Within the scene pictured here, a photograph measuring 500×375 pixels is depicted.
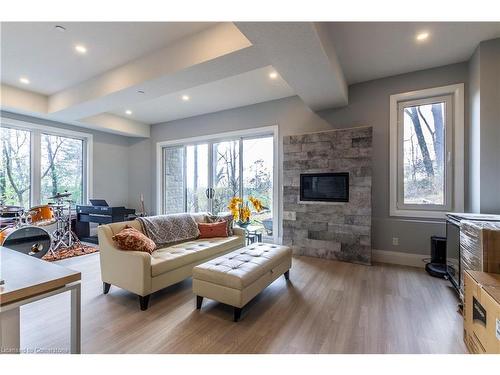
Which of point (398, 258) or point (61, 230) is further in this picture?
point (61, 230)

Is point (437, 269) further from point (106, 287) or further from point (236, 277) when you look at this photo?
point (106, 287)

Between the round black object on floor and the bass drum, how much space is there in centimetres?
511

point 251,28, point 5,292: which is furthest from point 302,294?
point 251,28

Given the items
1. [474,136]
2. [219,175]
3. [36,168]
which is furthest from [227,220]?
[36,168]

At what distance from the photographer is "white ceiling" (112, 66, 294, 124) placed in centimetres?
367

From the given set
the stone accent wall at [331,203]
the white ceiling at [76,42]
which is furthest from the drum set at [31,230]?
the stone accent wall at [331,203]

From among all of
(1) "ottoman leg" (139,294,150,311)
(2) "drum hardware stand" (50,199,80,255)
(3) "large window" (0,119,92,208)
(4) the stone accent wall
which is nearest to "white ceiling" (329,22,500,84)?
(4) the stone accent wall

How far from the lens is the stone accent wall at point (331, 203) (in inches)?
136

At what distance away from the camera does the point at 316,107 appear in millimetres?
3912

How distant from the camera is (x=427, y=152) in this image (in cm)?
338

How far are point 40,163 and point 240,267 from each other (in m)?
5.19

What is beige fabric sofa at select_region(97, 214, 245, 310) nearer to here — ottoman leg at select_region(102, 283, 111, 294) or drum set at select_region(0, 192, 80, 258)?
ottoman leg at select_region(102, 283, 111, 294)

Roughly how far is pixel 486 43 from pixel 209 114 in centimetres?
456
